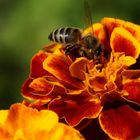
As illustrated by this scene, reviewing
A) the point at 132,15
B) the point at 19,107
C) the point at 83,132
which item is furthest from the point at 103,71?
the point at 132,15

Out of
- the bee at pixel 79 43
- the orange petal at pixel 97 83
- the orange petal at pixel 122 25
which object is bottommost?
the orange petal at pixel 97 83

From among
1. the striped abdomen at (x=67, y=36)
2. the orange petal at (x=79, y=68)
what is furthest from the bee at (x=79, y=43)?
the orange petal at (x=79, y=68)

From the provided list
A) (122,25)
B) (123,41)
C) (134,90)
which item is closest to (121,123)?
→ (134,90)

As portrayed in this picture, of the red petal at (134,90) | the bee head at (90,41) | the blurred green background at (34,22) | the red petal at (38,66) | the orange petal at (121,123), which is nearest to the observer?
the orange petal at (121,123)

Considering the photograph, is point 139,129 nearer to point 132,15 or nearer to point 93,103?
point 93,103

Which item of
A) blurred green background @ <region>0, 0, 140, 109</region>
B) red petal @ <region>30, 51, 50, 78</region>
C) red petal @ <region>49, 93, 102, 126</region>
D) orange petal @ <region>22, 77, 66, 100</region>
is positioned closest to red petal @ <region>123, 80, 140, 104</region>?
red petal @ <region>49, 93, 102, 126</region>

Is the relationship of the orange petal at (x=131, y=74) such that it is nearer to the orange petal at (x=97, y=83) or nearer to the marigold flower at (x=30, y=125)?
the orange petal at (x=97, y=83)

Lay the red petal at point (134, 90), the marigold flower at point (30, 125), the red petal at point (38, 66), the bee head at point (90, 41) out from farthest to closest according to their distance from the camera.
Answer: the bee head at point (90, 41), the red petal at point (38, 66), the red petal at point (134, 90), the marigold flower at point (30, 125)

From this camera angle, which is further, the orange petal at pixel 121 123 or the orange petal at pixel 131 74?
the orange petal at pixel 131 74
